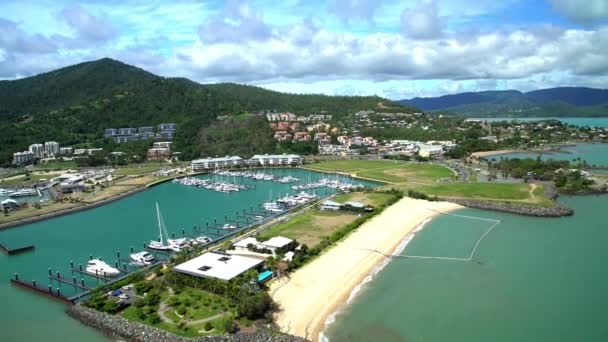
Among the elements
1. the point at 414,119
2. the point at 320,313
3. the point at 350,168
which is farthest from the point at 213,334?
the point at 414,119

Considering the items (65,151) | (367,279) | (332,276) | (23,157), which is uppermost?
(65,151)

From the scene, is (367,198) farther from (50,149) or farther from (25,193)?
(50,149)

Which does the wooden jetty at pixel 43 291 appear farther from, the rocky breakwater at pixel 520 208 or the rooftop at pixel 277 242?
the rocky breakwater at pixel 520 208

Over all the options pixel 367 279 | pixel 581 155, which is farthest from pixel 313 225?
pixel 581 155

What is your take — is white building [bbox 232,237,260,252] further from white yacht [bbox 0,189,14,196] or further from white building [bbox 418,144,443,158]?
white building [bbox 418,144,443,158]

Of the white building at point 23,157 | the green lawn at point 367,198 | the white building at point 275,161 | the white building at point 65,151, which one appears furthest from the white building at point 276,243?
the white building at point 65,151

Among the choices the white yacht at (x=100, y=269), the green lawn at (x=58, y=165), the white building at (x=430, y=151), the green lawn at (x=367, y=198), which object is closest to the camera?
the white yacht at (x=100, y=269)
